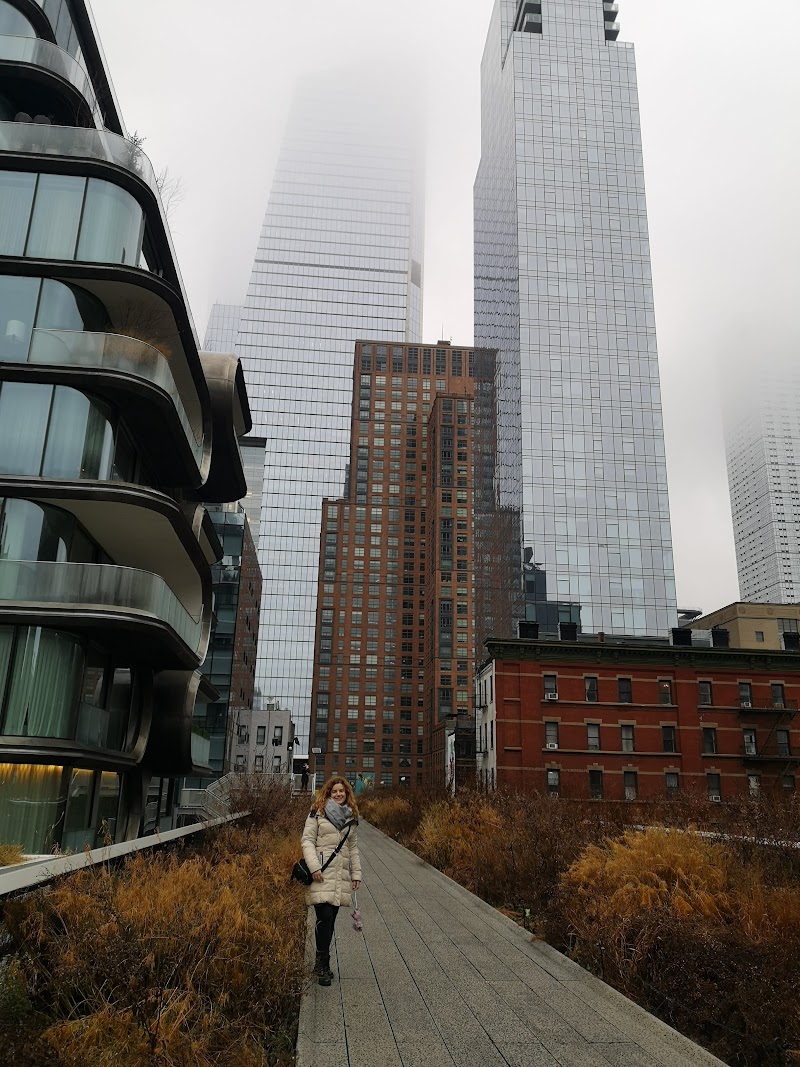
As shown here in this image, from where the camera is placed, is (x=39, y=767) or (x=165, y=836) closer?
(x=165, y=836)

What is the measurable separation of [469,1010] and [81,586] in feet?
45.7

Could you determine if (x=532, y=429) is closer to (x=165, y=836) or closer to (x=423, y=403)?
(x=423, y=403)

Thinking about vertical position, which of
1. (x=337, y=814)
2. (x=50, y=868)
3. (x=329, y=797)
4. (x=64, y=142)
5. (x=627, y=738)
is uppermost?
(x=64, y=142)

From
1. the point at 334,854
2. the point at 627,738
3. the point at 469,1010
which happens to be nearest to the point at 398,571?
the point at 627,738

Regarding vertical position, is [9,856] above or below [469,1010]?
above

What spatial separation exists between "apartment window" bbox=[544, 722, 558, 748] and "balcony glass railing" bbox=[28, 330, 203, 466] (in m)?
35.8

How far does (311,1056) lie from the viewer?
600 centimetres

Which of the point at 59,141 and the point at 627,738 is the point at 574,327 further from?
the point at 59,141

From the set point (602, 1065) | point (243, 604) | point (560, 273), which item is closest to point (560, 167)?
point (560, 273)

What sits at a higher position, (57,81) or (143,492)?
(57,81)

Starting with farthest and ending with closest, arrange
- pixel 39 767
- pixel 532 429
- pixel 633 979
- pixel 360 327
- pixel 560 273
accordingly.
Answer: pixel 360 327 < pixel 560 273 < pixel 532 429 < pixel 39 767 < pixel 633 979

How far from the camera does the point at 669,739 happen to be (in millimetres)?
50094

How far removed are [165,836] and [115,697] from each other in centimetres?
846

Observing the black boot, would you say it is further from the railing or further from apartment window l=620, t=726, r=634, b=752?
apartment window l=620, t=726, r=634, b=752
